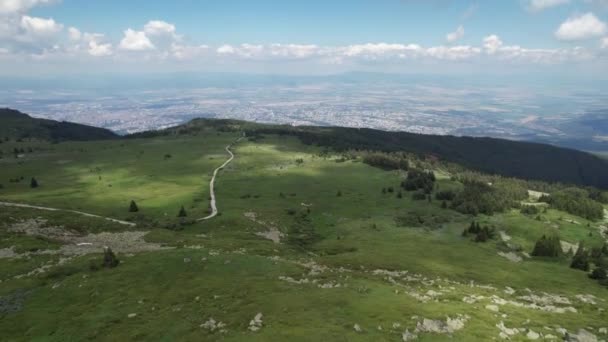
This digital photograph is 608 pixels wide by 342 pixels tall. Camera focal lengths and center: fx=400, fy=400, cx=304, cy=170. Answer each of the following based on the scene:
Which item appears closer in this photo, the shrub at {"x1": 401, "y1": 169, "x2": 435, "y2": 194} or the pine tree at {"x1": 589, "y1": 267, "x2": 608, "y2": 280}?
the pine tree at {"x1": 589, "y1": 267, "x2": 608, "y2": 280}

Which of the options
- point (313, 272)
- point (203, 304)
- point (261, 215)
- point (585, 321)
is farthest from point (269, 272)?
point (261, 215)

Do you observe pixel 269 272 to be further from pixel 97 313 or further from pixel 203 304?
pixel 97 313

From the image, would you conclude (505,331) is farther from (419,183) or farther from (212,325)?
(419,183)

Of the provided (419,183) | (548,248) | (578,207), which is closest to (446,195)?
(419,183)

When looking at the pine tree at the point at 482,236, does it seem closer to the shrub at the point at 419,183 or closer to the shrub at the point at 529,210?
the shrub at the point at 529,210

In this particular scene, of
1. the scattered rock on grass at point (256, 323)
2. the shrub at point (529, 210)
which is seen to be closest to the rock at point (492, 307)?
the scattered rock on grass at point (256, 323)

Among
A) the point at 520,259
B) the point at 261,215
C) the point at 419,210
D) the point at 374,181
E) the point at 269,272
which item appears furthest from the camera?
the point at 374,181

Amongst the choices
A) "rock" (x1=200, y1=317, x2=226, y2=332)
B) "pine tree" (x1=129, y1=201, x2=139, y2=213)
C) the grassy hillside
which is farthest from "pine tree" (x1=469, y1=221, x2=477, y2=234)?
"pine tree" (x1=129, y1=201, x2=139, y2=213)

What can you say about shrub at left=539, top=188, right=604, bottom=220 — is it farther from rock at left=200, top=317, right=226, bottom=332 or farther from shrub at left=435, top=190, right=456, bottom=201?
rock at left=200, top=317, right=226, bottom=332
